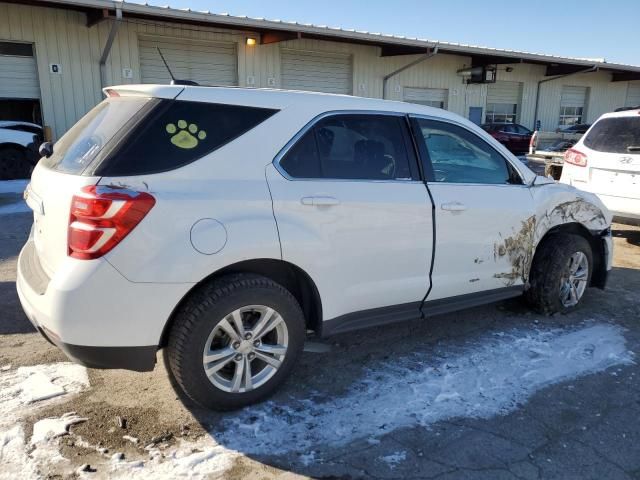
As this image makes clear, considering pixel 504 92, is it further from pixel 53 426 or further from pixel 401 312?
pixel 53 426

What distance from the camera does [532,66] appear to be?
24.9m

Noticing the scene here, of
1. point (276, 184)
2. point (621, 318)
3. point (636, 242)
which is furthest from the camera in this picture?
point (636, 242)

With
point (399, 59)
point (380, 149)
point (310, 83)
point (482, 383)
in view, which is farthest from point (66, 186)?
point (399, 59)

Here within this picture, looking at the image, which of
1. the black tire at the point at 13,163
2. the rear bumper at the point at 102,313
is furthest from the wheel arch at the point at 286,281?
the black tire at the point at 13,163

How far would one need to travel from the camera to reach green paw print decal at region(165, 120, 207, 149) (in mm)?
2809

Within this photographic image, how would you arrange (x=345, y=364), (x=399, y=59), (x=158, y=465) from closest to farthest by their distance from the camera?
(x=158, y=465)
(x=345, y=364)
(x=399, y=59)

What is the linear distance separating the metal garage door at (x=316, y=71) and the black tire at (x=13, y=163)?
8606mm

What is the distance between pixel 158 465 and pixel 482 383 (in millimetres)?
2050

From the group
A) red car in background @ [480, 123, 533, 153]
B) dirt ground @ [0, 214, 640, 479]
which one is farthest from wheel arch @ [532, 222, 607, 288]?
red car in background @ [480, 123, 533, 153]

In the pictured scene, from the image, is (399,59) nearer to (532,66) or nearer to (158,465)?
(532,66)

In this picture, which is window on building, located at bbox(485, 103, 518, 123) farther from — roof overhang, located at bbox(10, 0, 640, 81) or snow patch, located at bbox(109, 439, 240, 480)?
snow patch, located at bbox(109, 439, 240, 480)

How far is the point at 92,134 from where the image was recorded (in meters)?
2.97

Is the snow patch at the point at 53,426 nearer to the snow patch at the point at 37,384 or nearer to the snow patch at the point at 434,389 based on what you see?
the snow patch at the point at 37,384

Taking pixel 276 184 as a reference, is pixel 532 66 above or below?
above
